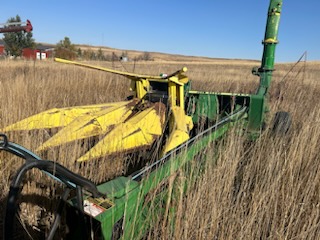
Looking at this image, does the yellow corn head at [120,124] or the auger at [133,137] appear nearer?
the auger at [133,137]

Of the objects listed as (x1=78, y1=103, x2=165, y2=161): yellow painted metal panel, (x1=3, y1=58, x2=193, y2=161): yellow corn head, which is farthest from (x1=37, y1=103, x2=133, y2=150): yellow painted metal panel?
(x1=78, y1=103, x2=165, y2=161): yellow painted metal panel

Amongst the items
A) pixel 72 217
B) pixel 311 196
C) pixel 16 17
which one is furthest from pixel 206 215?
pixel 16 17

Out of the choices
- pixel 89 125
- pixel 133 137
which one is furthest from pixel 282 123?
pixel 89 125

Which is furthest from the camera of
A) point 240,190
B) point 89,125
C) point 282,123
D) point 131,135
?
point 282,123

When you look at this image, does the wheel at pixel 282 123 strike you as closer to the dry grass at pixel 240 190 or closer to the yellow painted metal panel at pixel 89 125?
the dry grass at pixel 240 190

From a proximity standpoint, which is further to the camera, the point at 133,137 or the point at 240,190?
the point at 133,137

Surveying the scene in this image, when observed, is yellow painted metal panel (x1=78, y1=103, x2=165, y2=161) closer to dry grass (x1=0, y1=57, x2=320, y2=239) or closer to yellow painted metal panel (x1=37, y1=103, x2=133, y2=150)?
dry grass (x1=0, y1=57, x2=320, y2=239)

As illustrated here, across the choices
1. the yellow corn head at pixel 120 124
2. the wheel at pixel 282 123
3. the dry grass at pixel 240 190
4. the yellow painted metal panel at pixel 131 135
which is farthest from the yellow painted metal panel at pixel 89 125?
the wheel at pixel 282 123

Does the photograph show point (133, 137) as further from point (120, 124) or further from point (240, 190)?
point (240, 190)

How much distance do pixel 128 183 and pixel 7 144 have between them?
54cm

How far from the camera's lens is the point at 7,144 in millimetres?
1054

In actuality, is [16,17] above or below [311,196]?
above

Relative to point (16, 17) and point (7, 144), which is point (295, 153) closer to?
point (7, 144)

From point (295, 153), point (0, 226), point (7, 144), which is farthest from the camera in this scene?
point (295, 153)
